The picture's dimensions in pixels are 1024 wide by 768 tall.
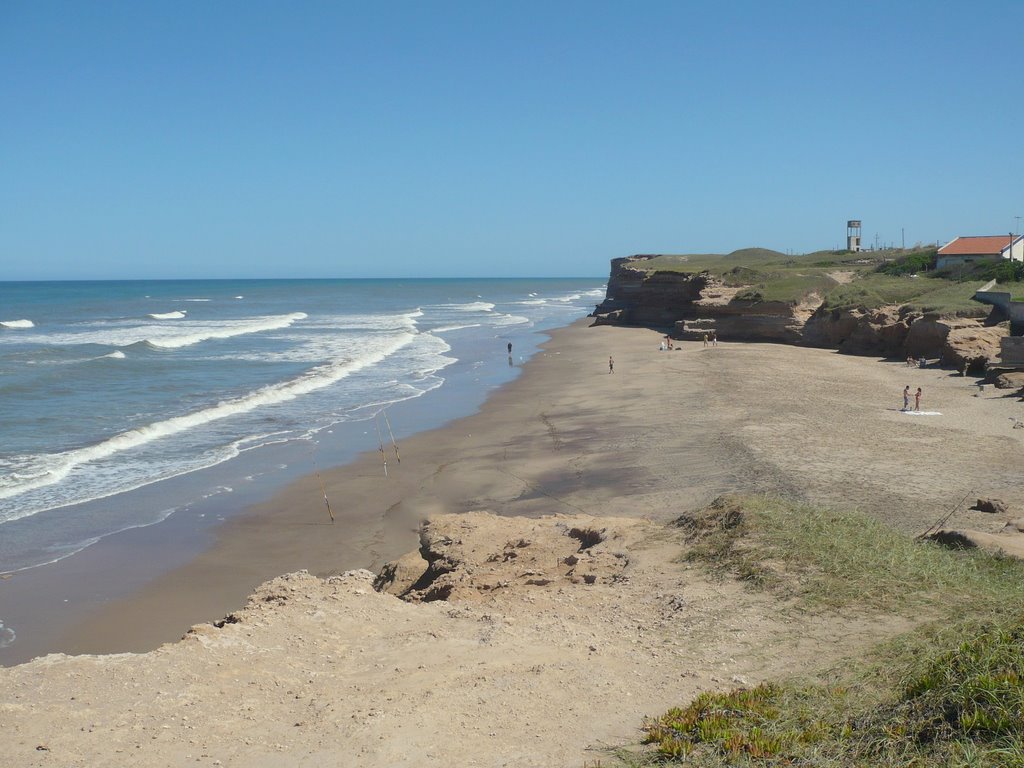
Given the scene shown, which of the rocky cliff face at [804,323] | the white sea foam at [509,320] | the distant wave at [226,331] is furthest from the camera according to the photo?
the white sea foam at [509,320]

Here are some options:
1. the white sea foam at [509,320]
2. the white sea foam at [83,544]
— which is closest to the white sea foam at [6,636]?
the white sea foam at [83,544]

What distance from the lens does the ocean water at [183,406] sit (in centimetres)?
1800

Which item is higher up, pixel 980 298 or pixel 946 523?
pixel 980 298

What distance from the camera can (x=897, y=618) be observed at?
817cm

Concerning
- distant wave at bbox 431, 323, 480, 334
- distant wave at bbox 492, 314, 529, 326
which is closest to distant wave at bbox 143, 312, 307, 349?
distant wave at bbox 431, 323, 480, 334

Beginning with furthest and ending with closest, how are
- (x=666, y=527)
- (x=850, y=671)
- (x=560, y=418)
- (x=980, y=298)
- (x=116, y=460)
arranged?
(x=980, y=298) < (x=560, y=418) < (x=116, y=460) < (x=666, y=527) < (x=850, y=671)

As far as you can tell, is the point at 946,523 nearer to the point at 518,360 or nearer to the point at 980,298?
the point at 980,298

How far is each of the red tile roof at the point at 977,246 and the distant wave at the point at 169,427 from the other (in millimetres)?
37396

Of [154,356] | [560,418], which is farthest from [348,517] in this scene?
[154,356]

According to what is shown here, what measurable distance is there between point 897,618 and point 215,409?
2464 cm

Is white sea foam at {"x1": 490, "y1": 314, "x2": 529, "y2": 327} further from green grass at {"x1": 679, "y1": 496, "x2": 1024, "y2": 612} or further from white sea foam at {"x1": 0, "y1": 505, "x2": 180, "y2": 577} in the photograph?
green grass at {"x1": 679, "y1": 496, "x2": 1024, "y2": 612}

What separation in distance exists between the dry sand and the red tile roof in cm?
3482

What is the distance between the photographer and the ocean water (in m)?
18.0

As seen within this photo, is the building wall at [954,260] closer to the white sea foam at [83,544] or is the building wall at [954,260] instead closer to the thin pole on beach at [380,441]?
the thin pole on beach at [380,441]
